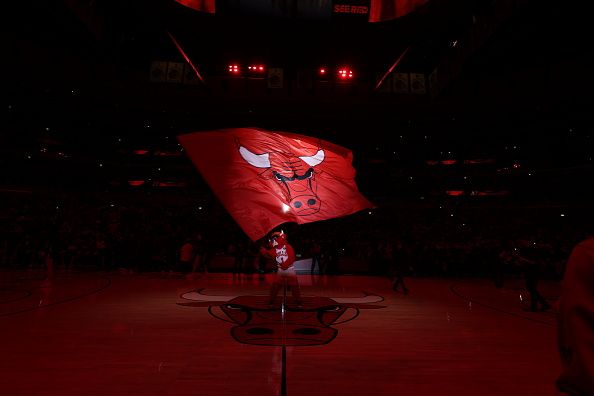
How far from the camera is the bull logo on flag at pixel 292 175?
16.5ft

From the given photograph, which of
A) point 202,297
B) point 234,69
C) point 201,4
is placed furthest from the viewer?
point 234,69

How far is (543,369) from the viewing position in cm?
463

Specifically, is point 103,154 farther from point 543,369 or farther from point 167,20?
point 543,369

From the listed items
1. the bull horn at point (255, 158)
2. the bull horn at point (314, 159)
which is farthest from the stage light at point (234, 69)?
the bull horn at point (255, 158)

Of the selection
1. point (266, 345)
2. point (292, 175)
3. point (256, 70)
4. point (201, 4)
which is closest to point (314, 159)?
point (292, 175)

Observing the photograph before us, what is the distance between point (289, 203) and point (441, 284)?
10.8m

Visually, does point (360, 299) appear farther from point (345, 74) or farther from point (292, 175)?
point (345, 74)

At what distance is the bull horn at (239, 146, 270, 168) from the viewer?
16.6ft

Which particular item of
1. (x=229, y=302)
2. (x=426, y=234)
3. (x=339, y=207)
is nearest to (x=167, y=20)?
(x=229, y=302)

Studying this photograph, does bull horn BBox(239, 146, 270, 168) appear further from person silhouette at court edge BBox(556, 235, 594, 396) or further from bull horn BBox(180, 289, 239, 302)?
bull horn BBox(180, 289, 239, 302)

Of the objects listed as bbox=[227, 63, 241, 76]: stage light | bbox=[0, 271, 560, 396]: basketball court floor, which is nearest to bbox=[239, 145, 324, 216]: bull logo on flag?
bbox=[0, 271, 560, 396]: basketball court floor

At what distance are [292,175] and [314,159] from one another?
2.67 feet

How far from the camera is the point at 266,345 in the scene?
17.6 feet

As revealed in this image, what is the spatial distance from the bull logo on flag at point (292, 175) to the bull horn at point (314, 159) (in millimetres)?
100
